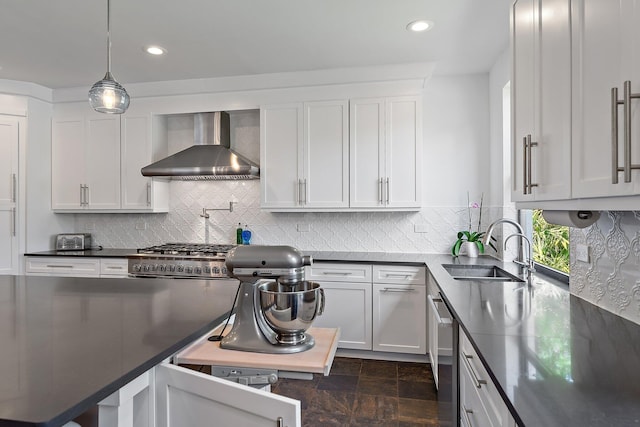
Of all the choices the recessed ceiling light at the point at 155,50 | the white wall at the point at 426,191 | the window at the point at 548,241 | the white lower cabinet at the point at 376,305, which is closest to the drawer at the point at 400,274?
the white lower cabinet at the point at 376,305

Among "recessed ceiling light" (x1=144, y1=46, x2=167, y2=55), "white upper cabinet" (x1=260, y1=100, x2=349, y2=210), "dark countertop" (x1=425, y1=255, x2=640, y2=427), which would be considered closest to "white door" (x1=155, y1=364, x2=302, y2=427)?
"dark countertop" (x1=425, y1=255, x2=640, y2=427)

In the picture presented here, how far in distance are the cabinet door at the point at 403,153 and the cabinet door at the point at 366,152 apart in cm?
6

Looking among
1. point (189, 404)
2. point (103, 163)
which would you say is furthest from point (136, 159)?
point (189, 404)

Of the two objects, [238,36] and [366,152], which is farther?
[366,152]

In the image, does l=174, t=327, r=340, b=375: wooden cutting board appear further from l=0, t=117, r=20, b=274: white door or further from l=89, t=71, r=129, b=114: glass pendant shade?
l=0, t=117, r=20, b=274: white door

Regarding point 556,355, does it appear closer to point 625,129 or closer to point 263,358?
point 625,129

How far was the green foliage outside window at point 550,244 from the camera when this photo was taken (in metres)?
2.37

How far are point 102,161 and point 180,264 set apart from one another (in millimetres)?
1547

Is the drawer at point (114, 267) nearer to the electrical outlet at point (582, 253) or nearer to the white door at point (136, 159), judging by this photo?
the white door at point (136, 159)

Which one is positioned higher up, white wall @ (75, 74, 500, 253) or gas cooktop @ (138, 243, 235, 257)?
white wall @ (75, 74, 500, 253)

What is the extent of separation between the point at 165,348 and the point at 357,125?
2771 mm

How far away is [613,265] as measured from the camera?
1417mm

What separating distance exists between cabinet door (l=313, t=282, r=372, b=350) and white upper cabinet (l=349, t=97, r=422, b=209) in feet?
2.55

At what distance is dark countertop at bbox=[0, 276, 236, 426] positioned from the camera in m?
0.70
